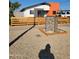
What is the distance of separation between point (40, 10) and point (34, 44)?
2.34 ft

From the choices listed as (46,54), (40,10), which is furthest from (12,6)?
(46,54)

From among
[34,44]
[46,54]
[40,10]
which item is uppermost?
[40,10]

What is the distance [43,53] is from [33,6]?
984mm

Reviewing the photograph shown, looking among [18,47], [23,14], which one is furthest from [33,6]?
[18,47]

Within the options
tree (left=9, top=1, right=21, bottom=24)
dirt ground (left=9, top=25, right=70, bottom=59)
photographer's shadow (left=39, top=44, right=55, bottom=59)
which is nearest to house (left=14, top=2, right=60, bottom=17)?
tree (left=9, top=1, right=21, bottom=24)

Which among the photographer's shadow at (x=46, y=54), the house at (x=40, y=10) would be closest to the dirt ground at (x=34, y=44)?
the photographer's shadow at (x=46, y=54)

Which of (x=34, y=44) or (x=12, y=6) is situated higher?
(x=12, y=6)

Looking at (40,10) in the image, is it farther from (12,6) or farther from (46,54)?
(46,54)

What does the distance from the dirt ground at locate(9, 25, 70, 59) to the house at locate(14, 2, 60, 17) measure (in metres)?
0.27

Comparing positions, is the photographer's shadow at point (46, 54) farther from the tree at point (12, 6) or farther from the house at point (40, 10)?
the tree at point (12, 6)

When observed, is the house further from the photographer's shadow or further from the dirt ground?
the photographer's shadow

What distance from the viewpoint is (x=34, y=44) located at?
27.9 feet
